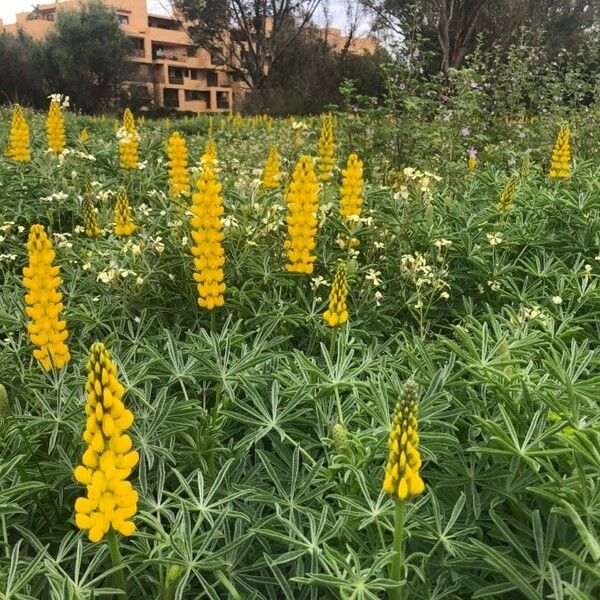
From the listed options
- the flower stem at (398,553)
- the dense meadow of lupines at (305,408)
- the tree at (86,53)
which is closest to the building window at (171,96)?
the tree at (86,53)

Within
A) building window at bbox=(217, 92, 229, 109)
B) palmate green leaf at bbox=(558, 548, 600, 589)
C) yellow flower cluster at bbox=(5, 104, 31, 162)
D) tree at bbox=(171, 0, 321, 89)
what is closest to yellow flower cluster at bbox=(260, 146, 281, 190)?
yellow flower cluster at bbox=(5, 104, 31, 162)

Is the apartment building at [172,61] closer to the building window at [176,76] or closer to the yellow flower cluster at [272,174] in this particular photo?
the building window at [176,76]

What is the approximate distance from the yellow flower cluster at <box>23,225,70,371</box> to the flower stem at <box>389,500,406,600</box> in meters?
1.21

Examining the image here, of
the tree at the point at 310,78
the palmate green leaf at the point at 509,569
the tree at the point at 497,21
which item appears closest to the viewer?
the palmate green leaf at the point at 509,569

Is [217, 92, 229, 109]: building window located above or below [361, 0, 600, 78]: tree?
below

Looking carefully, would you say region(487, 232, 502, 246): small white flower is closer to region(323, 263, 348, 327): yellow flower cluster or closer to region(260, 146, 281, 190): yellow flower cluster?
region(323, 263, 348, 327): yellow flower cluster

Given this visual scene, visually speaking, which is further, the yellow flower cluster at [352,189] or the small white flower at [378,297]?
the yellow flower cluster at [352,189]

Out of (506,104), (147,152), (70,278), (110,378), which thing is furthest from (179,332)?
(506,104)

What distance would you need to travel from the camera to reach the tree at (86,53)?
24688mm

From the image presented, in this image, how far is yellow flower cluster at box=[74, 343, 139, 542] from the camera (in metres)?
1.09

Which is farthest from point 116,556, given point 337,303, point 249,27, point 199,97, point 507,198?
point 199,97

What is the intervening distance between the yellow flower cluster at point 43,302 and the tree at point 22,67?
82.7ft

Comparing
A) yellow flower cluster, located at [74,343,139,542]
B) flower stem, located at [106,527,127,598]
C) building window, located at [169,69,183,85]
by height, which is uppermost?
building window, located at [169,69,183,85]

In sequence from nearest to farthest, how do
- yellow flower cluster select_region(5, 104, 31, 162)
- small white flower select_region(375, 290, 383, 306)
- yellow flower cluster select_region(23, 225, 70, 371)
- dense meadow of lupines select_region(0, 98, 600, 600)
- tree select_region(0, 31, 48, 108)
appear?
dense meadow of lupines select_region(0, 98, 600, 600)
yellow flower cluster select_region(23, 225, 70, 371)
small white flower select_region(375, 290, 383, 306)
yellow flower cluster select_region(5, 104, 31, 162)
tree select_region(0, 31, 48, 108)
